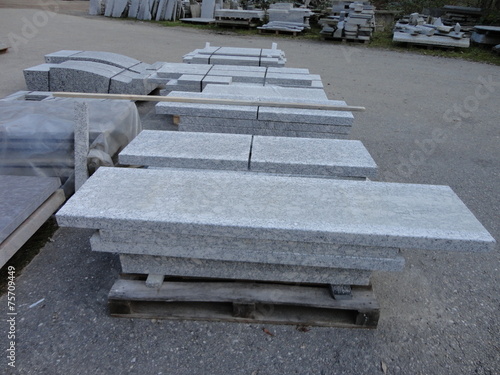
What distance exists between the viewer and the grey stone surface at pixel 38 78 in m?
5.19

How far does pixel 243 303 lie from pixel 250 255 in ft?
1.11

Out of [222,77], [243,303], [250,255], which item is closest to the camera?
[250,255]

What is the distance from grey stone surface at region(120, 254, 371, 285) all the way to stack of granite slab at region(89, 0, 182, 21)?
15215 mm

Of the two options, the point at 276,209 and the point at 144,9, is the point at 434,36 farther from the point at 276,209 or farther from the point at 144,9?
the point at 276,209

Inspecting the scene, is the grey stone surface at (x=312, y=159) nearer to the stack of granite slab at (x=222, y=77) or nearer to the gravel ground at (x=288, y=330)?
the gravel ground at (x=288, y=330)

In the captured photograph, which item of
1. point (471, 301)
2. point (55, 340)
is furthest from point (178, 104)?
point (471, 301)

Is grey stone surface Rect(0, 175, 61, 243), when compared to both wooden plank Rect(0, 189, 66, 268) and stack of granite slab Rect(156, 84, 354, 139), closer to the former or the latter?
wooden plank Rect(0, 189, 66, 268)

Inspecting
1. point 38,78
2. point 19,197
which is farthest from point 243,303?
point 38,78

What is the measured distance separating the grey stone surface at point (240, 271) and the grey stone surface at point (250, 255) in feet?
0.46

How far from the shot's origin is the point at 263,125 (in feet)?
11.1

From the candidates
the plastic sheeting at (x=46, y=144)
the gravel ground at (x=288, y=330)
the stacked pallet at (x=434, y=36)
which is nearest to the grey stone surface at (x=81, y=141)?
the plastic sheeting at (x=46, y=144)

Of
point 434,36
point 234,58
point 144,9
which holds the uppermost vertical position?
point 434,36

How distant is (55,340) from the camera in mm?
2027

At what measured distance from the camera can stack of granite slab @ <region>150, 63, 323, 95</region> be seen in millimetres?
4348
